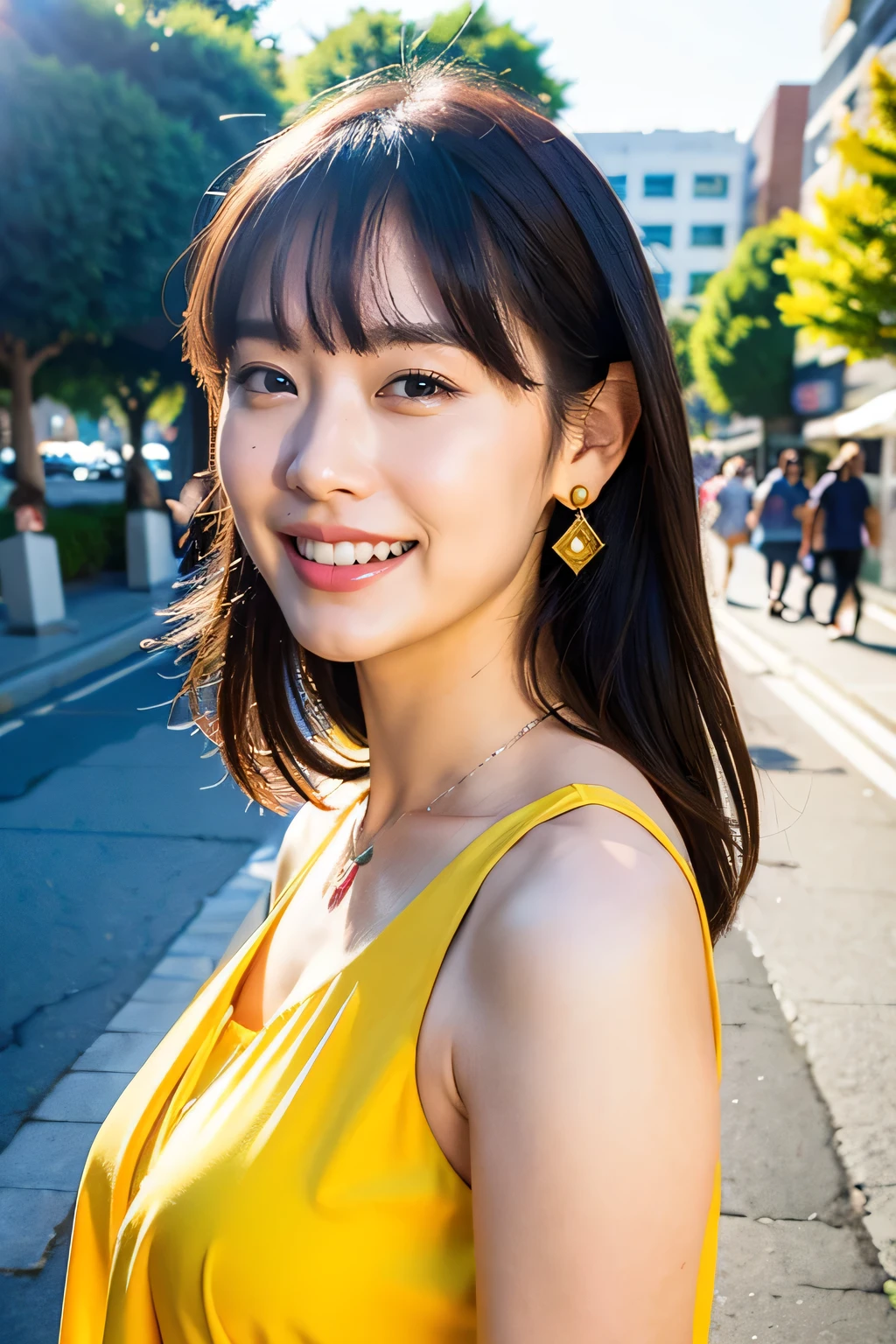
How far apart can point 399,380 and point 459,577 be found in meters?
0.21

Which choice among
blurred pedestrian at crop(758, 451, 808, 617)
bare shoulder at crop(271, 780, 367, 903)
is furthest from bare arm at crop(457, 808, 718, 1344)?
blurred pedestrian at crop(758, 451, 808, 617)

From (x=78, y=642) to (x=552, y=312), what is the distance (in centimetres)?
1061

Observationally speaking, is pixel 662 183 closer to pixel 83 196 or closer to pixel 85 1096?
pixel 83 196

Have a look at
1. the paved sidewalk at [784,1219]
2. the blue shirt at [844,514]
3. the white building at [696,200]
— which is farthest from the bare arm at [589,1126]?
the white building at [696,200]

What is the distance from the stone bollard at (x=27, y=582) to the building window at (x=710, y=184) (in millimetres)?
66025

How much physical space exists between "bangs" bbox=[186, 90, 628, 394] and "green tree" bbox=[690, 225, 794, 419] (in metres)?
36.4

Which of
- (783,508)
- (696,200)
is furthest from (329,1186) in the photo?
(696,200)

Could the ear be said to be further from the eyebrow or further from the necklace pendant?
the necklace pendant

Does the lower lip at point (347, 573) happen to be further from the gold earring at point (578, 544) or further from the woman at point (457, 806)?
the gold earring at point (578, 544)

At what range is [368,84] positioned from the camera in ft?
4.42

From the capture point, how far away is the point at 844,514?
11.2m

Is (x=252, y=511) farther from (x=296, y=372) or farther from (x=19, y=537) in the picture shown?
(x=19, y=537)

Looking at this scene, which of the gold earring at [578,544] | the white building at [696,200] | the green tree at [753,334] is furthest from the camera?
the white building at [696,200]

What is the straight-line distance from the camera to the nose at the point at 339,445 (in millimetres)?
1128
